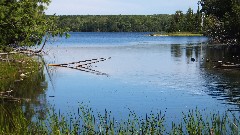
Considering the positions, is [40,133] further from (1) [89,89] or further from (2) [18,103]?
(1) [89,89]

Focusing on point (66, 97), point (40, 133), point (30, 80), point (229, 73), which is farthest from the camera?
point (229, 73)

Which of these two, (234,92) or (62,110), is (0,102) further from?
(234,92)

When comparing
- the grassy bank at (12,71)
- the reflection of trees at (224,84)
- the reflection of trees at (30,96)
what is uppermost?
the grassy bank at (12,71)

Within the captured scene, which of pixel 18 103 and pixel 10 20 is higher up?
pixel 10 20

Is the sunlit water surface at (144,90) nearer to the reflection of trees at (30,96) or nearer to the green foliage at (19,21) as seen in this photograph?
the reflection of trees at (30,96)

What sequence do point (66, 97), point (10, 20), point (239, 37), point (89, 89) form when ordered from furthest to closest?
point (239, 37) → point (89, 89) → point (66, 97) → point (10, 20)

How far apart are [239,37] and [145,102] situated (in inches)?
2463

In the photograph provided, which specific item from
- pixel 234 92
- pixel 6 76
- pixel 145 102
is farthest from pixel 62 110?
pixel 234 92

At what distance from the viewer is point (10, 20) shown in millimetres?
27203

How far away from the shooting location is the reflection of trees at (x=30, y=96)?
27.0 m

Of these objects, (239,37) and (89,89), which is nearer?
(89,89)

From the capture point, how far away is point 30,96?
109ft

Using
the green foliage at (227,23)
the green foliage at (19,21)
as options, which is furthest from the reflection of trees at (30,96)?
the green foliage at (227,23)

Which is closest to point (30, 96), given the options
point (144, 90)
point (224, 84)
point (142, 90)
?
point (142, 90)
